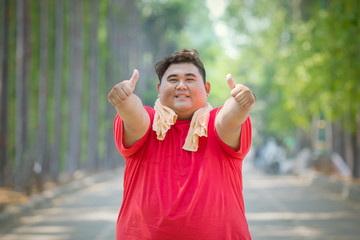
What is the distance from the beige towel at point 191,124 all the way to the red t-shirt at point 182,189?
0.17 feet

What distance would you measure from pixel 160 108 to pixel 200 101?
239 millimetres

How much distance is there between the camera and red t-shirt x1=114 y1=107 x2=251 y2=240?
3.65m

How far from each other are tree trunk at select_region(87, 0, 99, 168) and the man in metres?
31.2

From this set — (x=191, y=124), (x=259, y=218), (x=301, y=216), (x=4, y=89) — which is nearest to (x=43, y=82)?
(x=4, y=89)

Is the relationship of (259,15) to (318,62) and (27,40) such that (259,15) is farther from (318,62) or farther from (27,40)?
(27,40)

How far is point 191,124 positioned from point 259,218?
10.3 meters

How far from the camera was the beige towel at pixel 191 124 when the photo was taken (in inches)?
146

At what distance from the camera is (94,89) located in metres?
35.8

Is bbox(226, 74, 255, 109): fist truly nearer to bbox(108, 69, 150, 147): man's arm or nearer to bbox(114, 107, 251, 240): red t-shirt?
bbox(114, 107, 251, 240): red t-shirt

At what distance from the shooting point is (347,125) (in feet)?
72.7

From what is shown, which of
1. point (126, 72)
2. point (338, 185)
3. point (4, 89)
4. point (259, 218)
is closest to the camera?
point (259, 218)

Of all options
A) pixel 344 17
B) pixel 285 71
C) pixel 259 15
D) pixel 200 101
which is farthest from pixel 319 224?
pixel 259 15

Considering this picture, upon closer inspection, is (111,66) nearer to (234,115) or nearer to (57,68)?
(57,68)

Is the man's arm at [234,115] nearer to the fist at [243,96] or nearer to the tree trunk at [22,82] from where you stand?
the fist at [243,96]
